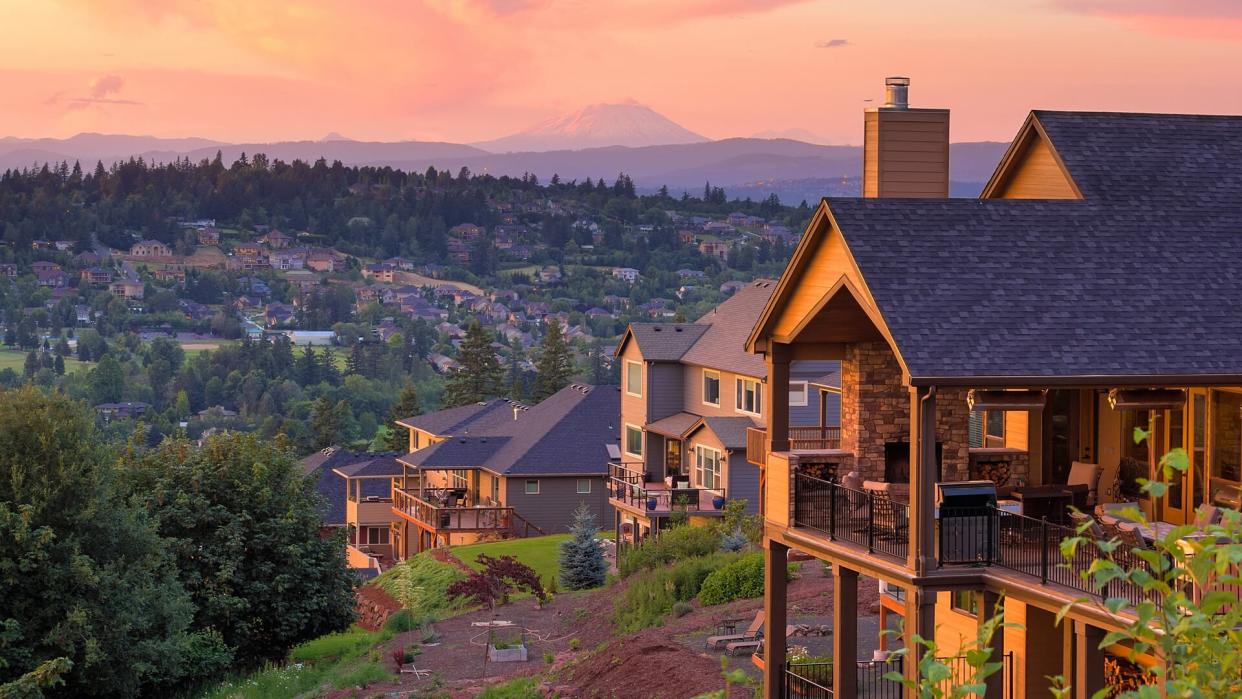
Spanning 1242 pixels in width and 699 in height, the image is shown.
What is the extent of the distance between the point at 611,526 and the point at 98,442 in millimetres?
32083

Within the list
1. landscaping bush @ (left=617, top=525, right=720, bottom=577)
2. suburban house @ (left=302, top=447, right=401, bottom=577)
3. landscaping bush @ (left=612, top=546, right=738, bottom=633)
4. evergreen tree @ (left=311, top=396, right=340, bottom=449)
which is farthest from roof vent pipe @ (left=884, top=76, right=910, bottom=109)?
evergreen tree @ (left=311, top=396, right=340, bottom=449)

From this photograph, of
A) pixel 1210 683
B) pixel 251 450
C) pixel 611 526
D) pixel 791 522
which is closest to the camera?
pixel 1210 683

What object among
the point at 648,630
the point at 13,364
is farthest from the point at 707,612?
the point at 13,364

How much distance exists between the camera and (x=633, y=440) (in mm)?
56562

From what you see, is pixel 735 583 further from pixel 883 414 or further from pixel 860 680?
pixel 883 414

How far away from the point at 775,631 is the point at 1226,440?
5.94 m

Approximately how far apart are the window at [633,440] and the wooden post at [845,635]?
121 feet

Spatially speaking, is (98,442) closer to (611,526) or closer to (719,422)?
(719,422)

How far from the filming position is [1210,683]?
7.65 metres

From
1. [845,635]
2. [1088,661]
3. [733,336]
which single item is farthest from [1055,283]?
[733,336]

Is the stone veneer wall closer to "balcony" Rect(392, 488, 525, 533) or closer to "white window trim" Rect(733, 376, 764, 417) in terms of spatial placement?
"white window trim" Rect(733, 376, 764, 417)

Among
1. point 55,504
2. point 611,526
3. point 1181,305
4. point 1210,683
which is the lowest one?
point 611,526

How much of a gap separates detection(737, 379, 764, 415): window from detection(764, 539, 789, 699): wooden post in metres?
29.2

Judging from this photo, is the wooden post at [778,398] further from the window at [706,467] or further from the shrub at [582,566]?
the window at [706,467]
